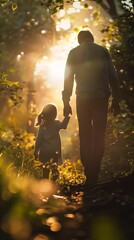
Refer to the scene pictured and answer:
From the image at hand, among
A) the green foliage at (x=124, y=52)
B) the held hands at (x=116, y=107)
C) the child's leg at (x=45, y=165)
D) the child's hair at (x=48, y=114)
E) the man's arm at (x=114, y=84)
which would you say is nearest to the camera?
the man's arm at (x=114, y=84)

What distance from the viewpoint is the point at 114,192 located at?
14.6ft

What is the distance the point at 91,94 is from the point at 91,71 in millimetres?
357

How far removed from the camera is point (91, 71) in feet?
21.6

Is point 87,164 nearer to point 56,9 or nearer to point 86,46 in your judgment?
point 86,46

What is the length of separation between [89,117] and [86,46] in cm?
103

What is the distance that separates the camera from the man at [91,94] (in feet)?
21.1

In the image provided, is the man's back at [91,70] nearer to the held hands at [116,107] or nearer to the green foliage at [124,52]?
the held hands at [116,107]

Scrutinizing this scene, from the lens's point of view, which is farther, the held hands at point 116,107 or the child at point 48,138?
the child at point 48,138

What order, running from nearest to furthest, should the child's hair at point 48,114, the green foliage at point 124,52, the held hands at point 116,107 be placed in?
the held hands at point 116,107 → the child's hair at point 48,114 → the green foliage at point 124,52

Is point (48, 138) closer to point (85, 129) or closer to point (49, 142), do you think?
point (49, 142)

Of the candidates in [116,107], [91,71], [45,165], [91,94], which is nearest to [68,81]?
[91,71]

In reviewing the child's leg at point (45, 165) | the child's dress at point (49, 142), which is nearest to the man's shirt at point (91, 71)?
the child's leg at point (45, 165)

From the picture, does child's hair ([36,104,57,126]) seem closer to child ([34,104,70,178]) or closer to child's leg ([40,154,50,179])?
child ([34,104,70,178])

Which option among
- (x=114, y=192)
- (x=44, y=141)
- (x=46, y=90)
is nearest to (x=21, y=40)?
(x=46, y=90)
